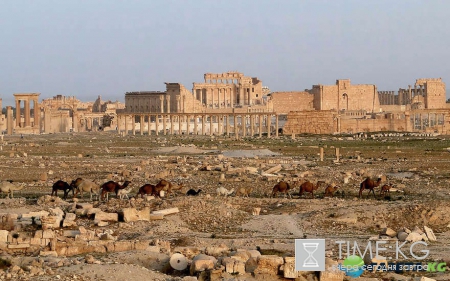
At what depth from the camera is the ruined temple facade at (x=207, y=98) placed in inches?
3979

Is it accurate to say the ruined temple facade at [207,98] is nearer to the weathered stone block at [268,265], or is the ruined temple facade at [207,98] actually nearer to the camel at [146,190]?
the camel at [146,190]

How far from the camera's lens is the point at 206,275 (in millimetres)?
13734

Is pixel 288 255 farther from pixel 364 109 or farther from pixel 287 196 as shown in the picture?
pixel 364 109

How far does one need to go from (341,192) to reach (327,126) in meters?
54.5

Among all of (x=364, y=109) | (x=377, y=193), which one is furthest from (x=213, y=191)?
(x=364, y=109)

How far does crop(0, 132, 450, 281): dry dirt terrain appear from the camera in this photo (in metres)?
14.6

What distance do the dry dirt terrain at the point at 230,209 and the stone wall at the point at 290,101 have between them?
58.7 m

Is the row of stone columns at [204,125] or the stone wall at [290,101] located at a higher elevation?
the stone wall at [290,101]

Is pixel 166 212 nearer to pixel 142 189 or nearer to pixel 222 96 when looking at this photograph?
pixel 142 189
